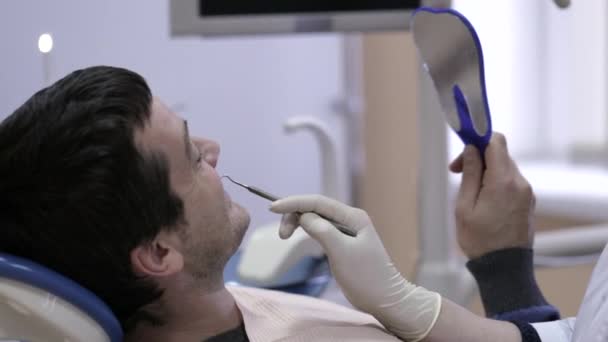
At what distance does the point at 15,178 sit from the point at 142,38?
59 cm

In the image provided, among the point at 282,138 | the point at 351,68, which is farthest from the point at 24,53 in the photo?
the point at 351,68

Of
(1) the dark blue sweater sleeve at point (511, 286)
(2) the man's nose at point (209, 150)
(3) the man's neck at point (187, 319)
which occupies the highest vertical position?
(2) the man's nose at point (209, 150)

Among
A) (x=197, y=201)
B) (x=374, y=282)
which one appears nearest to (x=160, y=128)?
(x=197, y=201)

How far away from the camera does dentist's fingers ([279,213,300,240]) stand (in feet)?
3.65

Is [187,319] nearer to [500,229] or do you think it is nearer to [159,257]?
[159,257]

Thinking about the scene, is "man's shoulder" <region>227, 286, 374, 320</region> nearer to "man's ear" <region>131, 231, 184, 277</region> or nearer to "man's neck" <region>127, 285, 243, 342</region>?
"man's neck" <region>127, 285, 243, 342</region>

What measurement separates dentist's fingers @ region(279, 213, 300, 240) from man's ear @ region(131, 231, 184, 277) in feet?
0.41

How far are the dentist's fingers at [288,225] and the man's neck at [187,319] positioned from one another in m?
0.14

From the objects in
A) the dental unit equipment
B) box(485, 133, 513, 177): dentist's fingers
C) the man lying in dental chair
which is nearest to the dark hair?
the man lying in dental chair

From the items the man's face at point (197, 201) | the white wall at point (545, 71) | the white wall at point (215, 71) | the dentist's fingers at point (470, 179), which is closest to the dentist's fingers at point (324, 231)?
the man's face at point (197, 201)

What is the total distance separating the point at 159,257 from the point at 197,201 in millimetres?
83

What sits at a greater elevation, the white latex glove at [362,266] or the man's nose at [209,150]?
the man's nose at [209,150]

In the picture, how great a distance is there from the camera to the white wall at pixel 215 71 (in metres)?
1.29

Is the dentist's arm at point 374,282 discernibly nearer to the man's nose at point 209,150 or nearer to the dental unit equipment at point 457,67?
the man's nose at point 209,150
